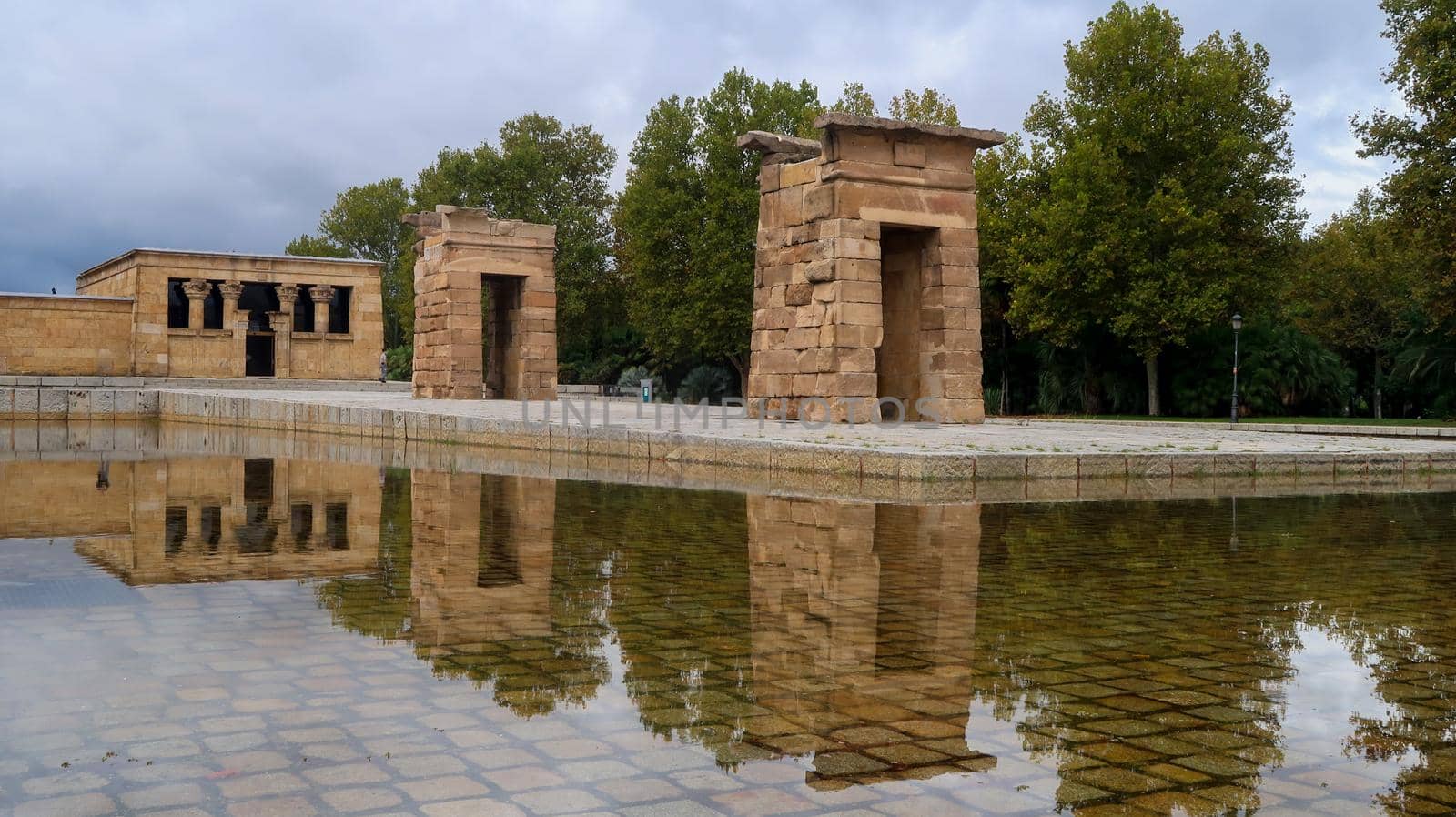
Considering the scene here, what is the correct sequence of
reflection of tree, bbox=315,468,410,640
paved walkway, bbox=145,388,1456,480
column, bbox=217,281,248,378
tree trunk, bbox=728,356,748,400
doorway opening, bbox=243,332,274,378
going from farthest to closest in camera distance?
doorway opening, bbox=243,332,274,378 < column, bbox=217,281,248,378 < tree trunk, bbox=728,356,748,400 < paved walkway, bbox=145,388,1456,480 < reflection of tree, bbox=315,468,410,640

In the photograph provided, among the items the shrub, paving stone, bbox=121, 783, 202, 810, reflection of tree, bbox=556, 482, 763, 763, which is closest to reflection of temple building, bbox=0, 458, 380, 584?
reflection of tree, bbox=556, 482, 763, 763

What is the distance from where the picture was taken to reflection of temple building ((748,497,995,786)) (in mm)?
3801

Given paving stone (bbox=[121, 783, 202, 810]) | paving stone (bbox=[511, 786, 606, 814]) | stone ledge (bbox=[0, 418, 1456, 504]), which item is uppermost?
stone ledge (bbox=[0, 418, 1456, 504])

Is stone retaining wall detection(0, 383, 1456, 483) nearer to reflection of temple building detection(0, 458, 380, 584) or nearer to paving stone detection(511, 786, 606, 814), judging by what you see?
reflection of temple building detection(0, 458, 380, 584)

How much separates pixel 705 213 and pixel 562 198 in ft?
50.6

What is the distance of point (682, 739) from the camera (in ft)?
12.6

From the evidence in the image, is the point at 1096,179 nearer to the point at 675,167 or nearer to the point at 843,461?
the point at 675,167

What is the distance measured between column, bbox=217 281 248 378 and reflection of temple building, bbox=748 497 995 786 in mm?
41039

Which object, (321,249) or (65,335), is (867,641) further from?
(321,249)

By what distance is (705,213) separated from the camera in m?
44.6

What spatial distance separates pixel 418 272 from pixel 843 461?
71.1 ft

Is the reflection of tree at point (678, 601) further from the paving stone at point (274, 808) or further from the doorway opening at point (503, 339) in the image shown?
the doorway opening at point (503, 339)

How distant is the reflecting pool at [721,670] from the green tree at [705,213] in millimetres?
34932

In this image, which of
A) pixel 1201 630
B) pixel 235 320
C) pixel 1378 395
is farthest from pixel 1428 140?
pixel 235 320
